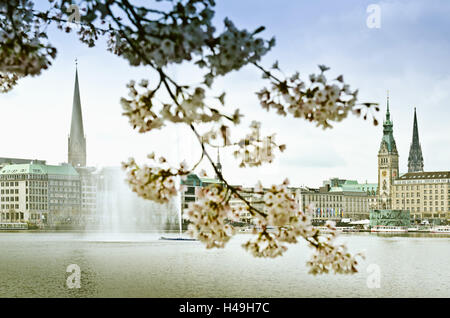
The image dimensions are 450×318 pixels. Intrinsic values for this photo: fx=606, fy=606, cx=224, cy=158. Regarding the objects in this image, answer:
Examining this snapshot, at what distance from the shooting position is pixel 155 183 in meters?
3.36

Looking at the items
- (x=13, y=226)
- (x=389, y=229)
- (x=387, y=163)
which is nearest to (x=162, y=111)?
(x=389, y=229)

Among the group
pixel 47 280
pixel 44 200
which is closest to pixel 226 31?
pixel 47 280

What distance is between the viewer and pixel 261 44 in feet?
9.67

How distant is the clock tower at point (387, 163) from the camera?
156 m

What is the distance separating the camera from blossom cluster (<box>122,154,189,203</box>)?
3.35 m

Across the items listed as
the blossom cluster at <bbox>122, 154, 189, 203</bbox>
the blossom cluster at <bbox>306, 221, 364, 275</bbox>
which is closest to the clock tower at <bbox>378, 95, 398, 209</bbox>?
Result: the blossom cluster at <bbox>306, 221, 364, 275</bbox>

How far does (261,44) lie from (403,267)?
38.3 m

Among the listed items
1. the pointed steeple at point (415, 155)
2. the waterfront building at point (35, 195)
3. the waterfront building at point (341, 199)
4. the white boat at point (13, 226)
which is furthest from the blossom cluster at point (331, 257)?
the pointed steeple at point (415, 155)

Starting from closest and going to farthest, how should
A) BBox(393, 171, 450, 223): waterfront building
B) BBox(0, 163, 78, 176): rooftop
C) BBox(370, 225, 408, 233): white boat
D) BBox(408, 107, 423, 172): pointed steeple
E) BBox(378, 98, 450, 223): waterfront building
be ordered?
BBox(370, 225, 408, 233): white boat → BBox(0, 163, 78, 176): rooftop → BBox(393, 171, 450, 223): waterfront building → BBox(378, 98, 450, 223): waterfront building → BBox(408, 107, 423, 172): pointed steeple

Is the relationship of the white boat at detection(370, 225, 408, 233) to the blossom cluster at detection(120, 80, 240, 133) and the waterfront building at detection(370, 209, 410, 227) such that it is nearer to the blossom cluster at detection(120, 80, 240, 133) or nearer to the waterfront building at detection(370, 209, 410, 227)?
the waterfront building at detection(370, 209, 410, 227)

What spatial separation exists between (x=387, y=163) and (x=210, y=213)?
166845 millimetres

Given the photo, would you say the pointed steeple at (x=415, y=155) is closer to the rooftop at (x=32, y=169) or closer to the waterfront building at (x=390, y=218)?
the waterfront building at (x=390, y=218)

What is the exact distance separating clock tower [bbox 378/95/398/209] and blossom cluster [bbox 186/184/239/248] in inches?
6135
